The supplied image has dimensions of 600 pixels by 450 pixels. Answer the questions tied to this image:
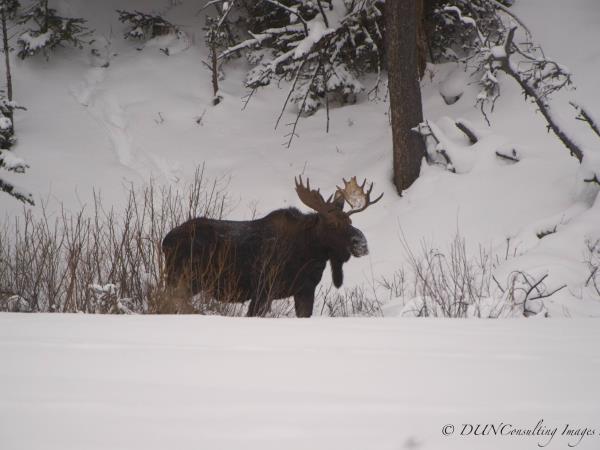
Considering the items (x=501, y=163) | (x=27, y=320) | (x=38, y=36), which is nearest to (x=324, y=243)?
(x=27, y=320)

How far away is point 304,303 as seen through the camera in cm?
564

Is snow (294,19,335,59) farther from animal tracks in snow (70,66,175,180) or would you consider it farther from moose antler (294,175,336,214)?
moose antler (294,175,336,214)

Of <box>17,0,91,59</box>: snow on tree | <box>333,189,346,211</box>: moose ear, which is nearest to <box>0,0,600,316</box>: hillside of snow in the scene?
<box>17,0,91,59</box>: snow on tree

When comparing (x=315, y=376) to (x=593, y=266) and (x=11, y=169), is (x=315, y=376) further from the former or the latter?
(x=11, y=169)

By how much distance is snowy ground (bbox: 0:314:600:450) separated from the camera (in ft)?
4.75

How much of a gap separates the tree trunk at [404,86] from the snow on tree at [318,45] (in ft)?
3.41

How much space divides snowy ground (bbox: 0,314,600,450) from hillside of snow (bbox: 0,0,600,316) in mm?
3322

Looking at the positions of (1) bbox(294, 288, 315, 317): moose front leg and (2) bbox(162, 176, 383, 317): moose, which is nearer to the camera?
(2) bbox(162, 176, 383, 317): moose

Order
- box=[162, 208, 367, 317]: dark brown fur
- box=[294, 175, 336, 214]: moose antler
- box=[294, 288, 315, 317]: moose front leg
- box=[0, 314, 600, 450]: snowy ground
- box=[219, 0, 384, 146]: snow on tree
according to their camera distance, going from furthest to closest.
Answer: box=[219, 0, 384, 146]: snow on tree < box=[294, 175, 336, 214]: moose antler < box=[294, 288, 315, 317]: moose front leg < box=[162, 208, 367, 317]: dark brown fur < box=[0, 314, 600, 450]: snowy ground

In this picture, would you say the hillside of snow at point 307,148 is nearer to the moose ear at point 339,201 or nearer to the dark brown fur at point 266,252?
the dark brown fur at point 266,252

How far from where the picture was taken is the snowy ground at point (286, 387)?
1448 millimetres

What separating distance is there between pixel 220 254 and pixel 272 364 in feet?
10.7

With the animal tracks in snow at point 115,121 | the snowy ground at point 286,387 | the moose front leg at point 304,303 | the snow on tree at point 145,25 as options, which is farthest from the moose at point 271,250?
the snow on tree at point 145,25

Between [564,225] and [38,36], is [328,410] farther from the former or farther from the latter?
[38,36]
